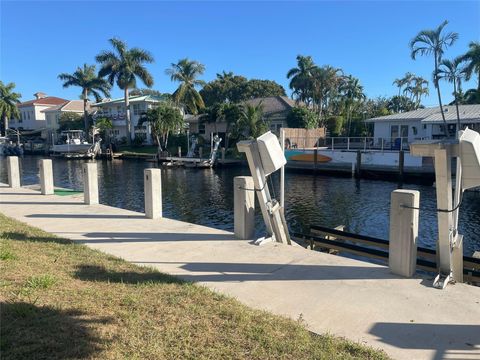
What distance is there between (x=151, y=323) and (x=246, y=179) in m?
3.99

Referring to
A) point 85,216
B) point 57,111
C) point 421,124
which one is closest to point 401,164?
point 421,124

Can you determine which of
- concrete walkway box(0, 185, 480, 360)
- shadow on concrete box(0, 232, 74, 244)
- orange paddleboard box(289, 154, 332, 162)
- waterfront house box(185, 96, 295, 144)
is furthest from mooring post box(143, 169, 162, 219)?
waterfront house box(185, 96, 295, 144)

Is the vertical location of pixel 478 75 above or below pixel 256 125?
above

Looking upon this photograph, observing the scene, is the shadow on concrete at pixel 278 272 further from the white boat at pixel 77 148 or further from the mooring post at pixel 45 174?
the white boat at pixel 77 148

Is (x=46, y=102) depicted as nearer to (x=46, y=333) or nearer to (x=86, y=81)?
(x=86, y=81)

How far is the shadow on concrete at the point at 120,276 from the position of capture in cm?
506

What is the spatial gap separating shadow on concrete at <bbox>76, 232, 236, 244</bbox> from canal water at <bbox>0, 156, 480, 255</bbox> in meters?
2.67

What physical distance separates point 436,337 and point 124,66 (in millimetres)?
53736

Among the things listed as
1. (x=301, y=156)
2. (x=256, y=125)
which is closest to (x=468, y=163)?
(x=301, y=156)

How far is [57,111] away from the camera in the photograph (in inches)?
2849

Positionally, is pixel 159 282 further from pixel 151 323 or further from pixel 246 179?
pixel 246 179

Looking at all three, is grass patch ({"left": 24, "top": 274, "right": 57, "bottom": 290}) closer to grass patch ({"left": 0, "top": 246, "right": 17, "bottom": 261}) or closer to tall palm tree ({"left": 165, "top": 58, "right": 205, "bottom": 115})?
grass patch ({"left": 0, "top": 246, "right": 17, "bottom": 261})

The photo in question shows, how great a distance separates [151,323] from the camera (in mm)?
3824

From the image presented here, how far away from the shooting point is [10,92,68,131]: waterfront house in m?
79.9
